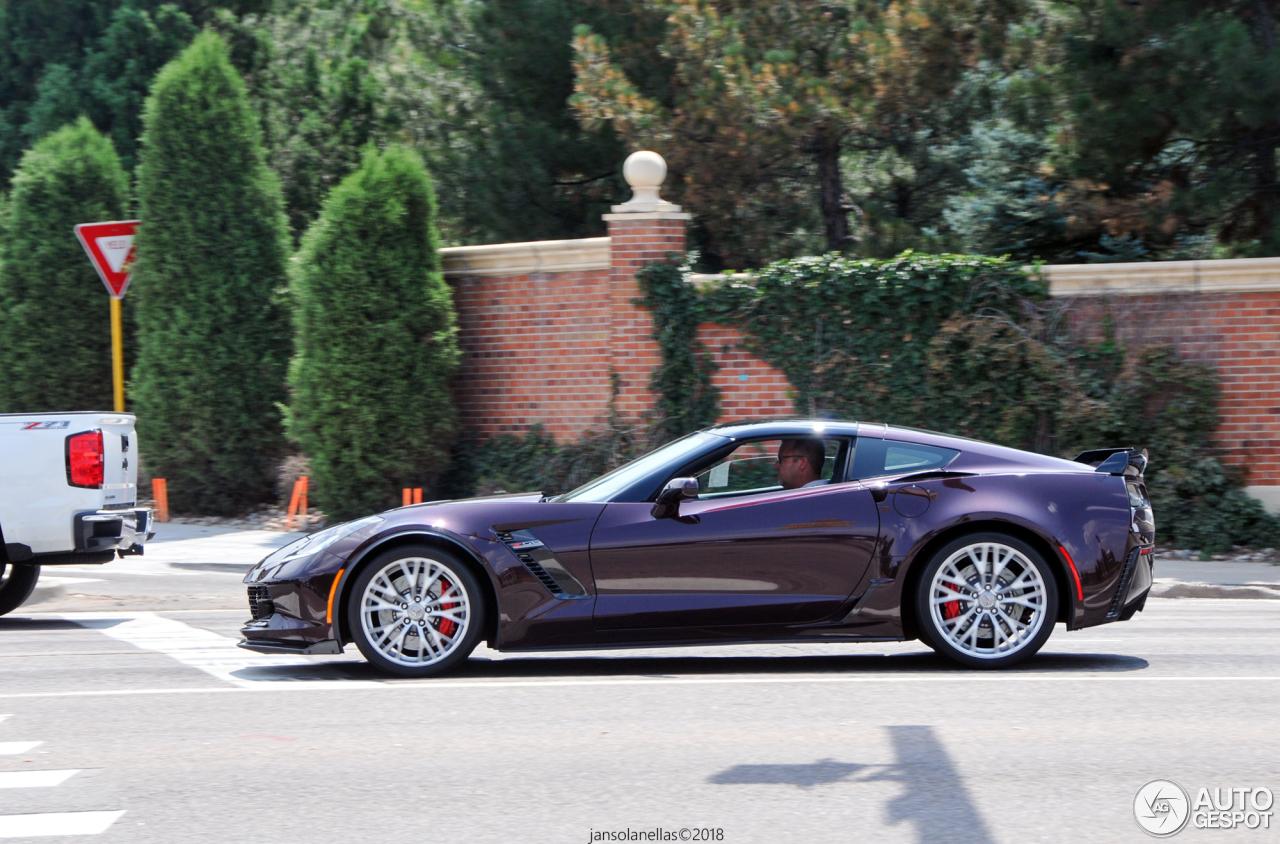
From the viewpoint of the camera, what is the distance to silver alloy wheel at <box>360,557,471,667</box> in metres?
6.85

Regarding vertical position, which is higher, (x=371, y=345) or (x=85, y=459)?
(x=371, y=345)

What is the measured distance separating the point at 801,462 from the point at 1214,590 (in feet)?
17.0

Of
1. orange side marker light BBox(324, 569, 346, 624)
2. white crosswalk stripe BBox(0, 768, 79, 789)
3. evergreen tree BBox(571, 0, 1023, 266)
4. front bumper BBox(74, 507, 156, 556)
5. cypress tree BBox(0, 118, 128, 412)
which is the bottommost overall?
white crosswalk stripe BBox(0, 768, 79, 789)

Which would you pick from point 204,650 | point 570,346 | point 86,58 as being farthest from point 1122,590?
point 86,58

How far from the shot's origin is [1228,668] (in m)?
7.37

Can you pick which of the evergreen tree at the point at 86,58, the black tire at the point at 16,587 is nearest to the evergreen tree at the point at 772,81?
the black tire at the point at 16,587

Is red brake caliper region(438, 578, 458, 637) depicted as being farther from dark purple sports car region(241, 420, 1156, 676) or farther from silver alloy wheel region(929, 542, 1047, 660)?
silver alloy wheel region(929, 542, 1047, 660)

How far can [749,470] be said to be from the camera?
7113 mm

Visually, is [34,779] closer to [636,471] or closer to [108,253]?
[636,471]

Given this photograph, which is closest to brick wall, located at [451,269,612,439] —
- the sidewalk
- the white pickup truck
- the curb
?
the sidewalk

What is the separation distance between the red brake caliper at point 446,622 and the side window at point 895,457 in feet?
7.11

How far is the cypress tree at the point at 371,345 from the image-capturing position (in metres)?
14.5

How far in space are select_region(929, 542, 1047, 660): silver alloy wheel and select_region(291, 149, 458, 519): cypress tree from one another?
8.59 meters

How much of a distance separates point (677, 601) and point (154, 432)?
1082 cm
